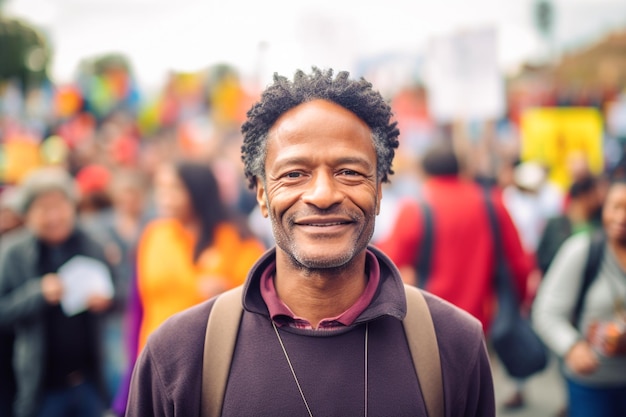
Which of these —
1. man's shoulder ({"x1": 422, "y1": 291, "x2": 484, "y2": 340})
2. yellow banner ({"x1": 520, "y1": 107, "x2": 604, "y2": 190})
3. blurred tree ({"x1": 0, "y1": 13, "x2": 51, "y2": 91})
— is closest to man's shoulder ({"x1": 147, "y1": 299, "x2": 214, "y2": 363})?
man's shoulder ({"x1": 422, "y1": 291, "x2": 484, "y2": 340})

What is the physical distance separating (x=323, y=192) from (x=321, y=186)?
2 cm

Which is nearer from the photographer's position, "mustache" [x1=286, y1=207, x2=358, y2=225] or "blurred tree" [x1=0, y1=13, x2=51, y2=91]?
"mustache" [x1=286, y1=207, x2=358, y2=225]

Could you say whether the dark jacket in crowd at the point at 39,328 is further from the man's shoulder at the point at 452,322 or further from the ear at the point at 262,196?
the man's shoulder at the point at 452,322

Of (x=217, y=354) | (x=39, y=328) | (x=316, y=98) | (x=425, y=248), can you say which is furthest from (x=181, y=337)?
(x=425, y=248)

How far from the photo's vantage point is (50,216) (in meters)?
3.62

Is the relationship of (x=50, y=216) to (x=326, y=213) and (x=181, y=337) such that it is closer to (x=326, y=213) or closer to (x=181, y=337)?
(x=181, y=337)

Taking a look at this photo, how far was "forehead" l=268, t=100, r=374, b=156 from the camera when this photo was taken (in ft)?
5.59

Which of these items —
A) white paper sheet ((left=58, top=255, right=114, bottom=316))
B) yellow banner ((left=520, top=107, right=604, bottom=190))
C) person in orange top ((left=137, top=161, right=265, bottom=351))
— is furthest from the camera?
yellow banner ((left=520, top=107, right=604, bottom=190))

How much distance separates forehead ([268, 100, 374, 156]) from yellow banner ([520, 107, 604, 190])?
8.51 metres

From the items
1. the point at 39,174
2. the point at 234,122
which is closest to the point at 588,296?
the point at 39,174

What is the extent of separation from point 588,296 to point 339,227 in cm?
218

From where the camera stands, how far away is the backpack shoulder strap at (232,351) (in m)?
1.65

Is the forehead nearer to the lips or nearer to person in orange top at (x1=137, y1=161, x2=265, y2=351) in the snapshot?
the lips

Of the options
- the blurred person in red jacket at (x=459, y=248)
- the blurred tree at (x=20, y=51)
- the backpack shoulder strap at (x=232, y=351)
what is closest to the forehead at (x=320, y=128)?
the backpack shoulder strap at (x=232, y=351)
